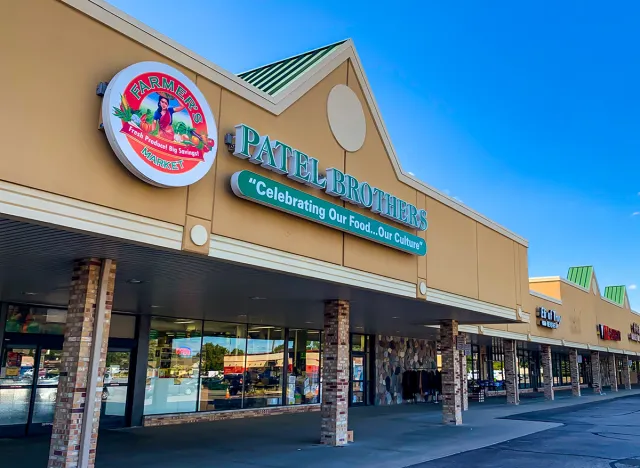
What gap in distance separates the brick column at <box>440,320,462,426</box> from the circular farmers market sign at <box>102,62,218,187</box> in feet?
42.5

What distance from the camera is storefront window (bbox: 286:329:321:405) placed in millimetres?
23938

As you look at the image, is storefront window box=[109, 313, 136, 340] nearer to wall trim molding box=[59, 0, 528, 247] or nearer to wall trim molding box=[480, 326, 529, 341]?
wall trim molding box=[59, 0, 528, 247]

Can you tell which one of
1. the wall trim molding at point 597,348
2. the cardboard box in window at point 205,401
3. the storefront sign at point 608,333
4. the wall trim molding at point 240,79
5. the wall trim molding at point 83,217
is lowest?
the cardboard box in window at point 205,401

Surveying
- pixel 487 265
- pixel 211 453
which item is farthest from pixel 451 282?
pixel 211 453

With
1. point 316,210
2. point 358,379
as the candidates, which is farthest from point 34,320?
point 358,379

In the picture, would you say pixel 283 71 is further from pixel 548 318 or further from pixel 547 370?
pixel 547 370

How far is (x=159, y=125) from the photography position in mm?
8477

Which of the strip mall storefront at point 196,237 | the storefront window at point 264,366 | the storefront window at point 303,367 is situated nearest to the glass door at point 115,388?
the strip mall storefront at point 196,237

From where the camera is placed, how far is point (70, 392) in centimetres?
888

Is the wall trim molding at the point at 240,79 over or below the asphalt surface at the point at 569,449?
over

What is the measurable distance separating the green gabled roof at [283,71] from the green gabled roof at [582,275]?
1331 inches

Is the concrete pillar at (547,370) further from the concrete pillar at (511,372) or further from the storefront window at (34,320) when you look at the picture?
the storefront window at (34,320)

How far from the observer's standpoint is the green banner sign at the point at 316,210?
9.77m

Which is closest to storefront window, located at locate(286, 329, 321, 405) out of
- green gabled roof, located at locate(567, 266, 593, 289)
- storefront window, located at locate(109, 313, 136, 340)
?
storefront window, located at locate(109, 313, 136, 340)
